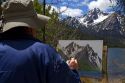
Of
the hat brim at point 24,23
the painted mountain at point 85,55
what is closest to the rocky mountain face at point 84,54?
the painted mountain at point 85,55

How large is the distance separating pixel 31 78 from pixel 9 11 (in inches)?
18.2

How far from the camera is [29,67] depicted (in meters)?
2.79

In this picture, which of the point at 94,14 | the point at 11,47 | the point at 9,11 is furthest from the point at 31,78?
the point at 94,14

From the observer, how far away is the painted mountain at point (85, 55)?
13.4 meters

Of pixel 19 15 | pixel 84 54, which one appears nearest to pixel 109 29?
pixel 84 54

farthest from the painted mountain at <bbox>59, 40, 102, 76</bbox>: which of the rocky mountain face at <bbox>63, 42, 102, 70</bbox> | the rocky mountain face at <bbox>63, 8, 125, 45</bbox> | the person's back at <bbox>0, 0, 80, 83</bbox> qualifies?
the person's back at <bbox>0, 0, 80, 83</bbox>

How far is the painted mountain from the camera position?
527 inches

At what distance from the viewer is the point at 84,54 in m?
14.3

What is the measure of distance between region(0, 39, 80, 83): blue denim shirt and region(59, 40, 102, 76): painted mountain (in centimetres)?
1042

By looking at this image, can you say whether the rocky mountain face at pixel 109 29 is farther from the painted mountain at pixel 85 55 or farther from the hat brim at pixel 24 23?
the hat brim at pixel 24 23

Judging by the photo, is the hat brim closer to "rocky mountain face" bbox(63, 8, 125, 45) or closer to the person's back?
the person's back

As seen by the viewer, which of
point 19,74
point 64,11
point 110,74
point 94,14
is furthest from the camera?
point 94,14

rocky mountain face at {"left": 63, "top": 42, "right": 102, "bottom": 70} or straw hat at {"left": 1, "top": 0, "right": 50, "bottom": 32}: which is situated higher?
straw hat at {"left": 1, "top": 0, "right": 50, "bottom": 32}

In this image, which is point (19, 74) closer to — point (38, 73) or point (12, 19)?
point (38, 73)
